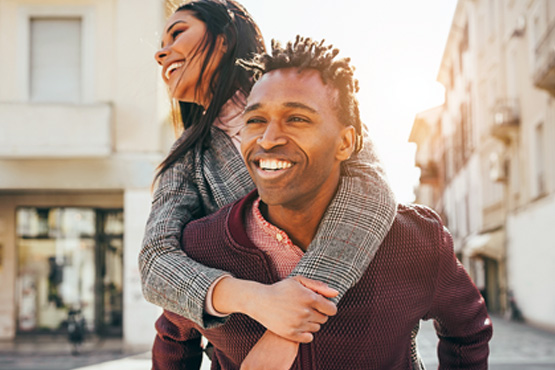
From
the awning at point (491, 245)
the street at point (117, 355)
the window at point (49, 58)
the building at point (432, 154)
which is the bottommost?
the street at point (117, 355)

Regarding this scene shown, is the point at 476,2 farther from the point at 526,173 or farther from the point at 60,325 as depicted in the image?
the point at 60,325

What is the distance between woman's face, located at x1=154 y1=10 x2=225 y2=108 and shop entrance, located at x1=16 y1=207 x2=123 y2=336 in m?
14.6

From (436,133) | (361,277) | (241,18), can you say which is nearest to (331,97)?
(361,277)

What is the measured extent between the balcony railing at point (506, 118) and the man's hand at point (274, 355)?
21672 mm

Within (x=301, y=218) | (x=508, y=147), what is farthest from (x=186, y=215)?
(x=508, y=147)

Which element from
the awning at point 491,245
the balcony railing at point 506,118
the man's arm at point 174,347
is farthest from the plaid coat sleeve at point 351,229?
the awning at point 491,245

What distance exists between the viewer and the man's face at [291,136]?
1.78 metres

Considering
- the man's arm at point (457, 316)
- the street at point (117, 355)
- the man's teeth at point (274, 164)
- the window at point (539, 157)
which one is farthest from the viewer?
the window at point (539, 157)

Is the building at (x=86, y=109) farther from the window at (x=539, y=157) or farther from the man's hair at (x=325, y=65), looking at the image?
the man's hair at (x=325, y=65)

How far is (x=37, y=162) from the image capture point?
1426 centimetres

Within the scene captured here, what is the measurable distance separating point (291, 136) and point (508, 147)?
23761 mm

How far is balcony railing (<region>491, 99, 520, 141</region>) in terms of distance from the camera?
72.7 ft

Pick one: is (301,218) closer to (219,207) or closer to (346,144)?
(346,144)

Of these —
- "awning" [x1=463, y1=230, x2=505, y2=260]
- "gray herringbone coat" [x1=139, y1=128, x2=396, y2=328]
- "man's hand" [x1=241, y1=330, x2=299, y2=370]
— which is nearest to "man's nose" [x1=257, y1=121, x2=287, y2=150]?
"gray herringbone coat" [x1=139, y1=128, x2=396, y2=328]
